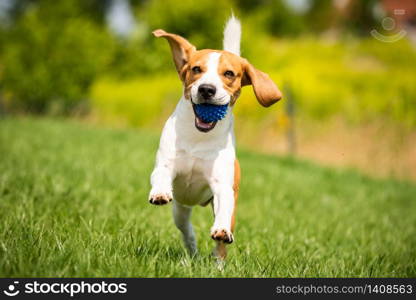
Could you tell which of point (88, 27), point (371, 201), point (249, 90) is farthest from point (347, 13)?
point (371, 201)

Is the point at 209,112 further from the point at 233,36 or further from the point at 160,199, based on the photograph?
the point at 233,36

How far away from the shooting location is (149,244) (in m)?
3.36

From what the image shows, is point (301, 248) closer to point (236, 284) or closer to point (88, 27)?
point (236, 284)

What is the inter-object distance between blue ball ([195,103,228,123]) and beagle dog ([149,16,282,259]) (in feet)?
0.11

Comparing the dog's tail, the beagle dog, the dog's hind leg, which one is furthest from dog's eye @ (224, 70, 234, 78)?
the dog's hind leg

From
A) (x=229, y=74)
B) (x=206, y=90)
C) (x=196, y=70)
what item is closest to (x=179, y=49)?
(x=196, y=70)

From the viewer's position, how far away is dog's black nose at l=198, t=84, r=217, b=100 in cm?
281

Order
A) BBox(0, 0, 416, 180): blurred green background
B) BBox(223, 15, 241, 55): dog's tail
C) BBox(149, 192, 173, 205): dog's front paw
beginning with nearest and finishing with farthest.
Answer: BBox(149, 192, 173, 205): dog's front paw, BBox(223, 15, 241, 55): dog's tail, BBox(0, 0, 416, 180): blurred green background

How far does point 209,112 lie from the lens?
2.92 metres

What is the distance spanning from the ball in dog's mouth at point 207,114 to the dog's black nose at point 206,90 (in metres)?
0.08

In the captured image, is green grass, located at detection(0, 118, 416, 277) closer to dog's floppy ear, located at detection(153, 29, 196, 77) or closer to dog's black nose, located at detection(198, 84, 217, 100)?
dog's black nose, located at detection(198, 84, 217, 100)

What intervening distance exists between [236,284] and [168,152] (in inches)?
35.6

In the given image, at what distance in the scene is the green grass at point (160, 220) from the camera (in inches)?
110

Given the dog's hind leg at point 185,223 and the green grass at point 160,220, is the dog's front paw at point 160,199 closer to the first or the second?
the green grass at point 160,220
